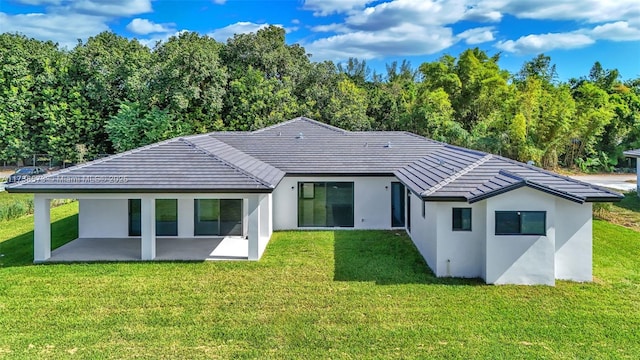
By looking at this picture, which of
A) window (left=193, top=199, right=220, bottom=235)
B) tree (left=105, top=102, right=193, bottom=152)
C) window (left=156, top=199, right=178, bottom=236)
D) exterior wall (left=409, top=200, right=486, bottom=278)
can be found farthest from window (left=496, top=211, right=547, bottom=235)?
tree (left=105, top=102, right=193, bottom=152)

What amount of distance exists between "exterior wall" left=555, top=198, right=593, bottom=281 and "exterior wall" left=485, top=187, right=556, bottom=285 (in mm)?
538

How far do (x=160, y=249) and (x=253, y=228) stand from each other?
350cm

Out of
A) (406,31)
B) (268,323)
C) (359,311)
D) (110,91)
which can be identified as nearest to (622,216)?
(406,31)

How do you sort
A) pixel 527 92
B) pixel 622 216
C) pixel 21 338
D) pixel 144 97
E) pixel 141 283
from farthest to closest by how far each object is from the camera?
pixel 144 97 < pixel 527 92 < pixel 622 216 < pixel 141 283 < pixel 21 338

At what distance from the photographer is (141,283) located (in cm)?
1098

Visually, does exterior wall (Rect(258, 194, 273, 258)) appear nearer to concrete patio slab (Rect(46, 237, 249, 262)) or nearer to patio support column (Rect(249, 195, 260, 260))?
concrete patio slab (Rect(46, 237, 249, 262))

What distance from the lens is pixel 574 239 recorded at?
11.1 meters

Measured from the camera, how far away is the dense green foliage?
35656 millimetres

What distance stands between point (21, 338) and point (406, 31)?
80.0 ft

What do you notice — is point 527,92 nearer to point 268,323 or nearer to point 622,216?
point 622,216

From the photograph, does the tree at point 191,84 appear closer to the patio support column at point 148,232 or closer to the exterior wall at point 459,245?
the patio support column at point 148,232

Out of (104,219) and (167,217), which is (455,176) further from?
(104,219)

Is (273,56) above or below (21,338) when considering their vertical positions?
above

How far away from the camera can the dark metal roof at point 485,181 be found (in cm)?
1062
